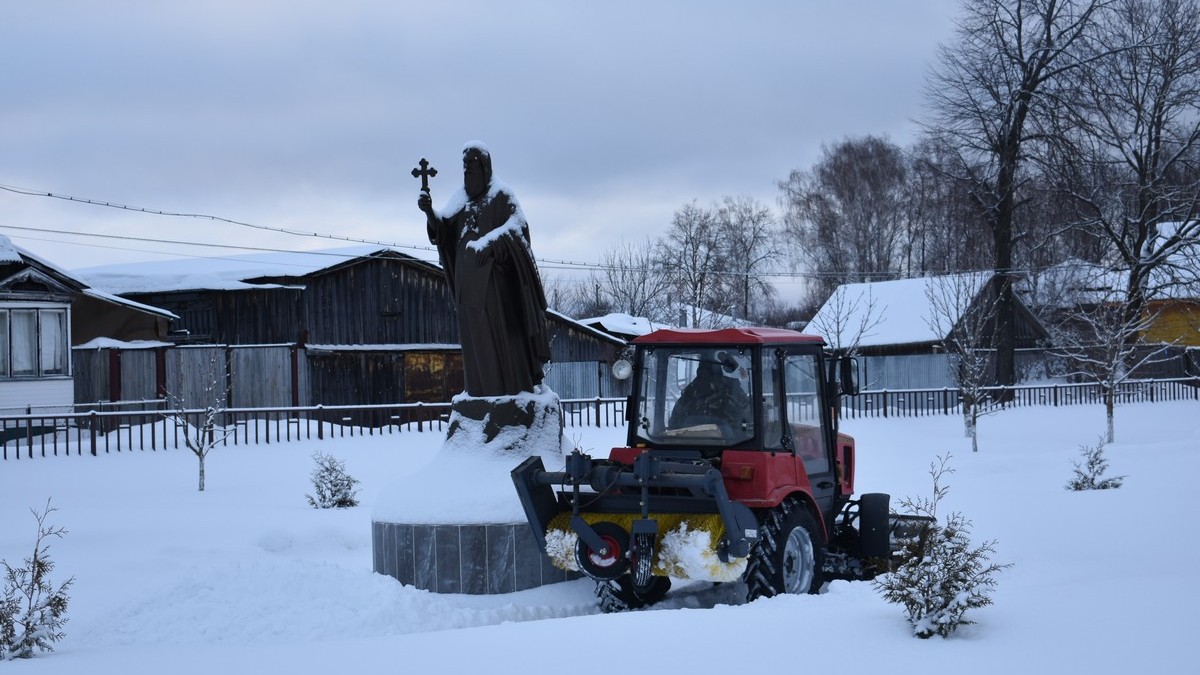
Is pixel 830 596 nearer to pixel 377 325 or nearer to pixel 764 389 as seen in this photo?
pixel 764 389

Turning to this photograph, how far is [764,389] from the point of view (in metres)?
9.12

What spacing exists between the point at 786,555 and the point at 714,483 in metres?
1.26

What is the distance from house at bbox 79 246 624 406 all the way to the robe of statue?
19065 mm

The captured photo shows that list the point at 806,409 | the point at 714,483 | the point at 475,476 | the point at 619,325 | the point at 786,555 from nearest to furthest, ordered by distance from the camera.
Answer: the point at 714,483
the point at 786,555
the point at 806,409
the point at 475,476
the point at 619,325

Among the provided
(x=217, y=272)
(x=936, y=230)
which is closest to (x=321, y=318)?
(x=217, y=272)

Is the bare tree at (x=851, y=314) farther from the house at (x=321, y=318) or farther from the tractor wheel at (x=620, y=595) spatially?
the tractor wheel at (x=620, y=595)

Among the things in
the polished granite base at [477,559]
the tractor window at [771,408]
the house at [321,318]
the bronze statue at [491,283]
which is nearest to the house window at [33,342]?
the house at [321,318]

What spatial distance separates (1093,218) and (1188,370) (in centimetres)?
1158

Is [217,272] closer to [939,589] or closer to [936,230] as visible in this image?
[939,589]

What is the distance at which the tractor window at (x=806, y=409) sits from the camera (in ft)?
30.9

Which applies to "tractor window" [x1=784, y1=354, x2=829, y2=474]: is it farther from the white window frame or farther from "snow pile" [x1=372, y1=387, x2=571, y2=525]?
the white window frame

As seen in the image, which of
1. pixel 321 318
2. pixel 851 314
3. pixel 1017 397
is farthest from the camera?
pixel 851 314

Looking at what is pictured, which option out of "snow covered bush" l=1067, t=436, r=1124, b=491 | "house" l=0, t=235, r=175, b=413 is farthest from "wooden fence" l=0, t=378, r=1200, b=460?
"snow covered bush" l=1067, t=436, r=1124, b=491

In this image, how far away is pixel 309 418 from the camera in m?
26.8
